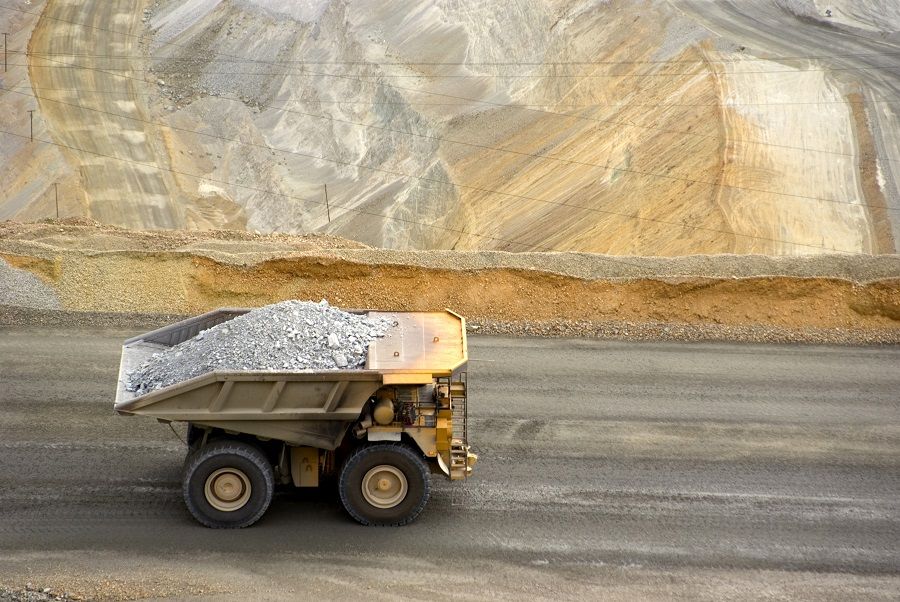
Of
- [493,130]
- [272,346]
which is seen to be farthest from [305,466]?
[493,130]

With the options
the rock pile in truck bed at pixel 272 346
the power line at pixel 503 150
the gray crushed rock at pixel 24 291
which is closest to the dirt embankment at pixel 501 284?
the gray crushed rock at pixel 24 291

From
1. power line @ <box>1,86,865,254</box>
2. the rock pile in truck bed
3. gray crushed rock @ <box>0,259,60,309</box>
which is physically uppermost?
power line @ <box>1,86,865,254</box>

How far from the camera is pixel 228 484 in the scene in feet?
32.6

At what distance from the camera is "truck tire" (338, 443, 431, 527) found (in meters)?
9.94

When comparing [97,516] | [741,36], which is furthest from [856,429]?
[741,36]

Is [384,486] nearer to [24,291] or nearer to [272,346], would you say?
[272,346]

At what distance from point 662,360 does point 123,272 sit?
30.3 ft

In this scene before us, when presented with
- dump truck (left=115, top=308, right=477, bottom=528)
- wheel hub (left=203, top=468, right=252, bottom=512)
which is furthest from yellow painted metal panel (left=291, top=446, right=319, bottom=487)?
wheel hub (left=203, top=468, right=252, bottom=512)

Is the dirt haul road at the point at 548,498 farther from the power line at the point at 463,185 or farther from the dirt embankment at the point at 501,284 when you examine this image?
the power line at the point at 463,185

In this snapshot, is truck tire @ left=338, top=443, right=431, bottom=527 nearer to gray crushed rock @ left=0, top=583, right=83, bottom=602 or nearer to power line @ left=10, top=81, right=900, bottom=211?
gray crushed rock @ left=0, top=583, right=83, bottom=602

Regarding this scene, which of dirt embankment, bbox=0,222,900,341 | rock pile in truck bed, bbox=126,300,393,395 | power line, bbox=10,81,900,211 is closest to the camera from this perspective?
rock pile in truck bed, bbox=126,300,393,395

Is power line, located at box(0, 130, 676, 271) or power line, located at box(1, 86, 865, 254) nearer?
power line, located at box(1, 86, 865, 254)

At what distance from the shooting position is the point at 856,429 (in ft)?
42.2

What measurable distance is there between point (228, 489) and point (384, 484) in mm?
1662
